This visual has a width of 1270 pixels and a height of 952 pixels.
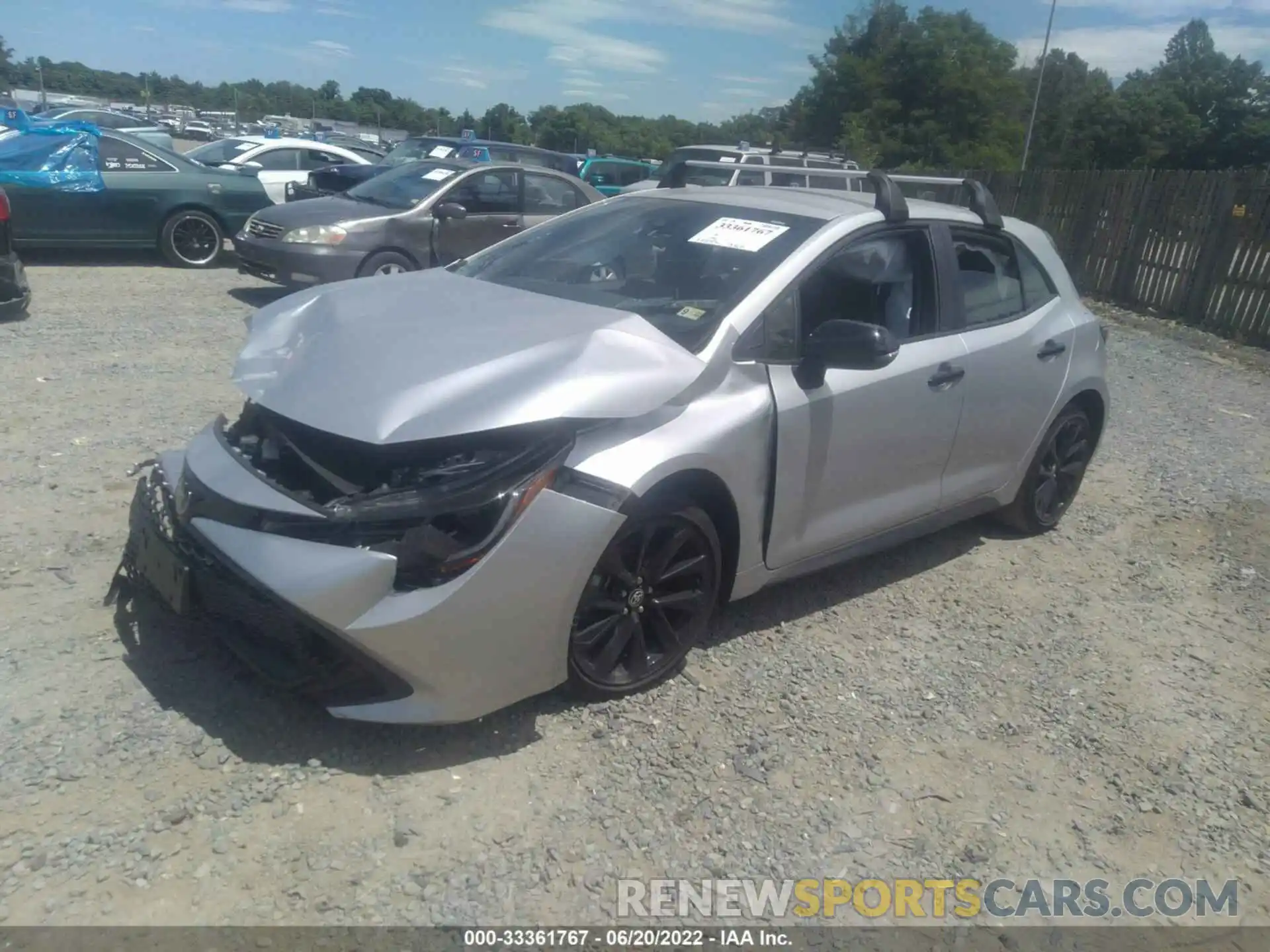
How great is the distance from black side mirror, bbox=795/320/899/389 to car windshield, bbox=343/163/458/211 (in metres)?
7.19

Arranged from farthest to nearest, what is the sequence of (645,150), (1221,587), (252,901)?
(645,150), (1221,587), (252,901)

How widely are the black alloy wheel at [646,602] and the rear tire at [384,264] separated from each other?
669cm

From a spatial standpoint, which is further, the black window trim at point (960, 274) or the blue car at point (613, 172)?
the blue car at point (613, 172)

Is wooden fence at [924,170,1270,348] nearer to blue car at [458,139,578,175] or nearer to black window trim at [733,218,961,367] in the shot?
blue car at [458,139,578,175]

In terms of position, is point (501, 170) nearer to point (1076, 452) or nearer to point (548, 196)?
point (548, 196)

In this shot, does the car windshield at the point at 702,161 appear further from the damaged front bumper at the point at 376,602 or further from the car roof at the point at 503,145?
the damaged front bumper at the point at 376,602

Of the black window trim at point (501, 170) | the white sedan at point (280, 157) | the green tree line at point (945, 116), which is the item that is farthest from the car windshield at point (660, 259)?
the green tree line at point (945, 116)

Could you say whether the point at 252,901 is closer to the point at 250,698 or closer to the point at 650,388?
the point at 250,698

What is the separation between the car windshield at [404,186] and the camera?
10.2 m

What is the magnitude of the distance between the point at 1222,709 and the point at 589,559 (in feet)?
8.88

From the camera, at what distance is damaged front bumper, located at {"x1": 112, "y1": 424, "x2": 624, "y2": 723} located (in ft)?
9.44

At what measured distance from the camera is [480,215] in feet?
34.4


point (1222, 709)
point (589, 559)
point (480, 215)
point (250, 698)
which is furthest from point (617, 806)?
point (480, 215)

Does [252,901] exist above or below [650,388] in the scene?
below
